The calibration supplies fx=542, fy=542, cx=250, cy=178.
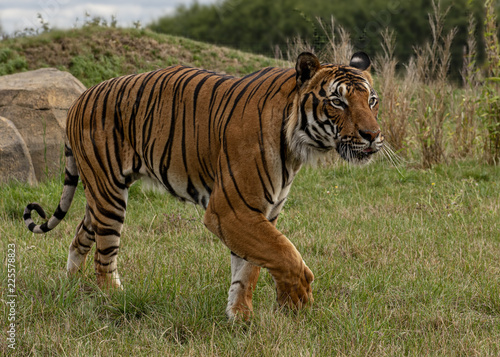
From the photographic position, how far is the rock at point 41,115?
22.8 ft

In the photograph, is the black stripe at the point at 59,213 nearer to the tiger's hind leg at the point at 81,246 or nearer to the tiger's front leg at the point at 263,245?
the tiger's hind leg at the point at 81,246

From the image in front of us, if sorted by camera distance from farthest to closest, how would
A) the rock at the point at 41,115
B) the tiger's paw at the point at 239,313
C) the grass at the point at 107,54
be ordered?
the grass at the point at 107,54 < the rock at the point at 41,115 < the tiger's paw at the point at 239,313

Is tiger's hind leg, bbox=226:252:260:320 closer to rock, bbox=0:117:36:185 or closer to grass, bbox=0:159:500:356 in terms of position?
grass, bbox=0:159:500:356

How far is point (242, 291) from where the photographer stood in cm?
333

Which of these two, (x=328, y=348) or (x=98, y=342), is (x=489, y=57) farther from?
(x=98, y=342)

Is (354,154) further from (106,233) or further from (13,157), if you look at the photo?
(13,157)

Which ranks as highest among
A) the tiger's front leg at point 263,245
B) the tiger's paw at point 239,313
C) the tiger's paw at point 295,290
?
the tiger's front leg at point 263,245

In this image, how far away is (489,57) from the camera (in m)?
7.02

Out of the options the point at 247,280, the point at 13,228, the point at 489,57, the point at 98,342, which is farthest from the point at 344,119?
the point at 489,57

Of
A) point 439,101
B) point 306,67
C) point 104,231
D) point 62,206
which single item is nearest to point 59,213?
point 62,206

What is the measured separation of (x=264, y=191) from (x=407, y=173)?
14.8 ft

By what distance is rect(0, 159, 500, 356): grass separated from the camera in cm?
294

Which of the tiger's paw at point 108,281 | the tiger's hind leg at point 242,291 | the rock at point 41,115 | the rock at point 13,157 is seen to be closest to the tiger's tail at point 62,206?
the tiger's paw at point 108,281

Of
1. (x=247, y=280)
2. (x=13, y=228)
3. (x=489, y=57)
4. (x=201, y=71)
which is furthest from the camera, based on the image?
(x=489, y=57)
